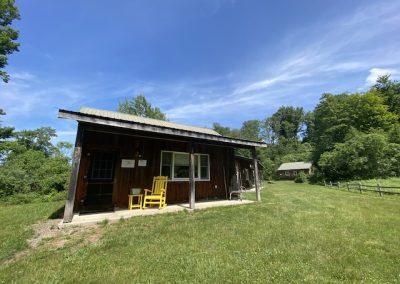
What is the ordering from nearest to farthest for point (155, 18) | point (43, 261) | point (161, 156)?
1. point (43, 261)
2. point (161, 156)
3. point (155, 18)

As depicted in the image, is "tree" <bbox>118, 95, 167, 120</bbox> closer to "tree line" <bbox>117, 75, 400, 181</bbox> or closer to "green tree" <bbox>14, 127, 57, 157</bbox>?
"tree line" <bbox>117, 75, 400, 181</bbox>

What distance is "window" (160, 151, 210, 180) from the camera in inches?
347

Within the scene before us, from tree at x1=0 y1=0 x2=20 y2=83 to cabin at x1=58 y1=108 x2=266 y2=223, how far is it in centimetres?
1313

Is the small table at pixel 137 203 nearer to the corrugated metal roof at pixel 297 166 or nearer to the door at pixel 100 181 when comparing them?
the door at pixel 100 181

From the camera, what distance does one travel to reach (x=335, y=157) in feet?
93.8

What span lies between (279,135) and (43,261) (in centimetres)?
7086

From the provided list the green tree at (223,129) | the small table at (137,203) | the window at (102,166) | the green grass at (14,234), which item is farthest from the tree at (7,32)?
the green tree at (223,129)

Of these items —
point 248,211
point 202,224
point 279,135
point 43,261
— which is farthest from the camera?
point 279,135

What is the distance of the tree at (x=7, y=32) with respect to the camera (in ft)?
51.4

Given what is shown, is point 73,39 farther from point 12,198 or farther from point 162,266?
point 162,266

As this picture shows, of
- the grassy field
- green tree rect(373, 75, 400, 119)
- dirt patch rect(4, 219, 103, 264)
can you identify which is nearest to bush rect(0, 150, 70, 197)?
the grassy field

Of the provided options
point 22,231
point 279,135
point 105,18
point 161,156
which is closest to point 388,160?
point 161,156

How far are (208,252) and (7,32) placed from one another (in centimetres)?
2114

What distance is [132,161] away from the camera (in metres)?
7.97
